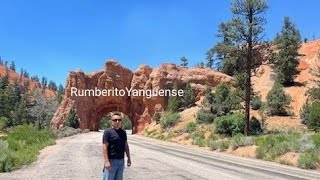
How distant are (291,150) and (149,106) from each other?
54.6 metres

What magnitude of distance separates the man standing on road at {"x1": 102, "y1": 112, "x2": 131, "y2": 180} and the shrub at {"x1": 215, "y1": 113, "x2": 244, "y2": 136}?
28.1 meters

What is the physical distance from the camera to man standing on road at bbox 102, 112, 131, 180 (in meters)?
8.14

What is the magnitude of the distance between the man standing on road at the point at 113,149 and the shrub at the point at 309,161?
1263cm

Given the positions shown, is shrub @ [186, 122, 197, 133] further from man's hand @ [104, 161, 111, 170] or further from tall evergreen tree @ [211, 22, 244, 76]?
man's hand @ [104, 161, 111, 170]

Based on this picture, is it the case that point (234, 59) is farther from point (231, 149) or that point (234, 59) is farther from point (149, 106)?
point (149, 106)

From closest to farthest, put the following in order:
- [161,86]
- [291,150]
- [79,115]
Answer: [291,150] → [161,86] → [79,115]

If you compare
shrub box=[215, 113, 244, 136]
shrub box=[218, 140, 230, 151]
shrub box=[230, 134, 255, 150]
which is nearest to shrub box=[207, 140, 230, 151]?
shrub box=[218, 140, 230, 151]

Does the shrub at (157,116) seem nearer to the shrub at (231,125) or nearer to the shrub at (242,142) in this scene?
the shrub at (231,125)

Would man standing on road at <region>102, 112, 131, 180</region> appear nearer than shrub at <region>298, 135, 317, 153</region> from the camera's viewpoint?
Yes

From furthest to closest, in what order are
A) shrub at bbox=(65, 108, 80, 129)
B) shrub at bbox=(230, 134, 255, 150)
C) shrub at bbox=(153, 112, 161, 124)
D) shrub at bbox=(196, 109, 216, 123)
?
shrub at bbox=(65, 108, 80, 129)
shrub at bbox=(153, 112, 161, 124)
shrub at bbox=(196, 109, 216, 123)
shrub at bbox=(230, 134, 255, 150)

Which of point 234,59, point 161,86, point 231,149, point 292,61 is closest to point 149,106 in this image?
point 161,86

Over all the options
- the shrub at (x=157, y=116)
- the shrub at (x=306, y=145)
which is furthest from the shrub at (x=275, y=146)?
the shrub at (x=157, y=116)

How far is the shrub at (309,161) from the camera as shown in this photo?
18.5m

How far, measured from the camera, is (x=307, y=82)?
6291 cm
